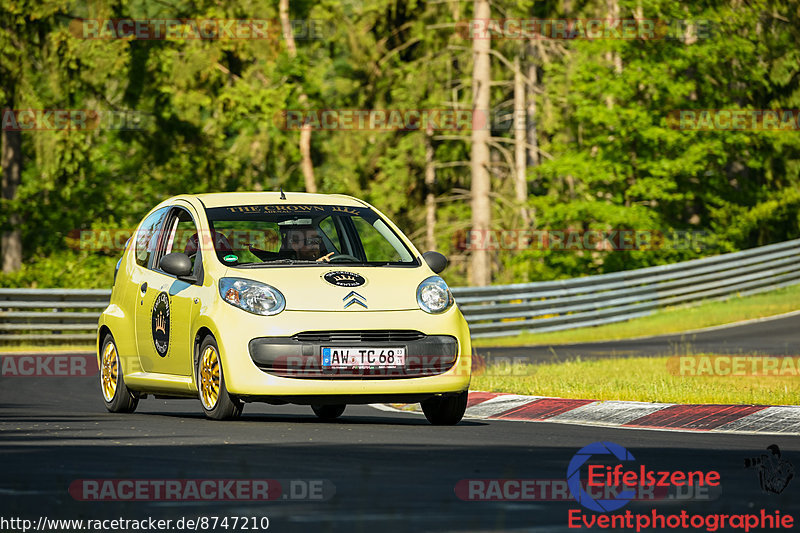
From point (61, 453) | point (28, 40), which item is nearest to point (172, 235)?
point (61, 453)

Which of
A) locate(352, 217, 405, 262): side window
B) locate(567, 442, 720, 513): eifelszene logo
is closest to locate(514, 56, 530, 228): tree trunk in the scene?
locate(352, 217, 405, 262): side window

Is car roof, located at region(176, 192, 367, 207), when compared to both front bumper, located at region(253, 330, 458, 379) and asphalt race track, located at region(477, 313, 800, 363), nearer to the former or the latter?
front bumper, located at region(253, 330, 458, 379)

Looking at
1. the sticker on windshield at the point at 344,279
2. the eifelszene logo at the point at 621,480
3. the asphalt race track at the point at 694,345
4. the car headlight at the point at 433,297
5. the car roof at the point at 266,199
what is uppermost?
the car roof at the point at 266,199

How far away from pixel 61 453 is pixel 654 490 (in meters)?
3.55

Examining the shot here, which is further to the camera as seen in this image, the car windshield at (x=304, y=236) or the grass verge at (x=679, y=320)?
the grass verge at (x=679, y=320)

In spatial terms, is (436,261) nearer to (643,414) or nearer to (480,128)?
(643,414)

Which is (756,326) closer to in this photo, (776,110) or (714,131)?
→ (714,131)

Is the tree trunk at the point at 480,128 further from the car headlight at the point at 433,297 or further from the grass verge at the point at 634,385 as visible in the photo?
the car headlight at the point at 433,297

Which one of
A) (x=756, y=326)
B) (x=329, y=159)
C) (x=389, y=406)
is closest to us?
(x=389, y=406)

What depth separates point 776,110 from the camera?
44.0 metres

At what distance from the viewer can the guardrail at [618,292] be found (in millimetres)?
31891

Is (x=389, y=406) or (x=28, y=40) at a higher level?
(x=28, y=40)

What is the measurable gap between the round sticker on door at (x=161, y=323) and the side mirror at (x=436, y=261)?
211 centimetres

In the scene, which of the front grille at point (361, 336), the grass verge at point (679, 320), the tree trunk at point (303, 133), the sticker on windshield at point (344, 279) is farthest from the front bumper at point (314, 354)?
the tree trunk at point (303, 133)
